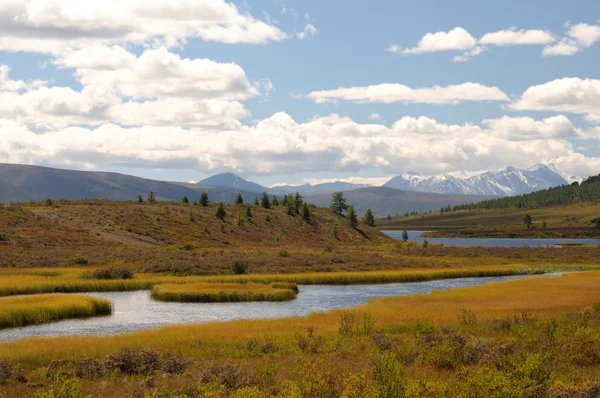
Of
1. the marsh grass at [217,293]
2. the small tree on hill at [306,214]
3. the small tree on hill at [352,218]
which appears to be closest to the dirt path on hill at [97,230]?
the marsh grass at [217,293]

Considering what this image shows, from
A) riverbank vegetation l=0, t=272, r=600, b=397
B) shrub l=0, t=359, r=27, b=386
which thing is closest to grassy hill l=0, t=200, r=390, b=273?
riverbank vegetation l=0, t=272, r=600, b=397

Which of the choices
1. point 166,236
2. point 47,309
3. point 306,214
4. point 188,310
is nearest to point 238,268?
point 188,310

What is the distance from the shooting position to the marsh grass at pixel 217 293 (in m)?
52.6

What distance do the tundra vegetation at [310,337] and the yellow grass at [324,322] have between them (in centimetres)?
10

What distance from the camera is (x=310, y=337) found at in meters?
30.3

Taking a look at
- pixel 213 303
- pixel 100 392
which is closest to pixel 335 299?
pixel 213 303

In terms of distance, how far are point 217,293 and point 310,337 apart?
81.5 feet

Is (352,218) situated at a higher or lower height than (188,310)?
higher

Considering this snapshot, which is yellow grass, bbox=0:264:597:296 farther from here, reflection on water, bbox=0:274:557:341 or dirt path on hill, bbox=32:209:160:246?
dirt path on hill, bbox=32:209:160:246

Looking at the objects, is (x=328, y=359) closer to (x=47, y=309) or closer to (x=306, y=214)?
(x=47, y=309)

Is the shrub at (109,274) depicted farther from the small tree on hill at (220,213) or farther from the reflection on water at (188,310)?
the small tree on hill at (220,213)

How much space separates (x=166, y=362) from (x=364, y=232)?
14921 cm

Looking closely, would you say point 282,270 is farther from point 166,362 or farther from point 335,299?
point 166,362

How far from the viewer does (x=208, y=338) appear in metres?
31.5
